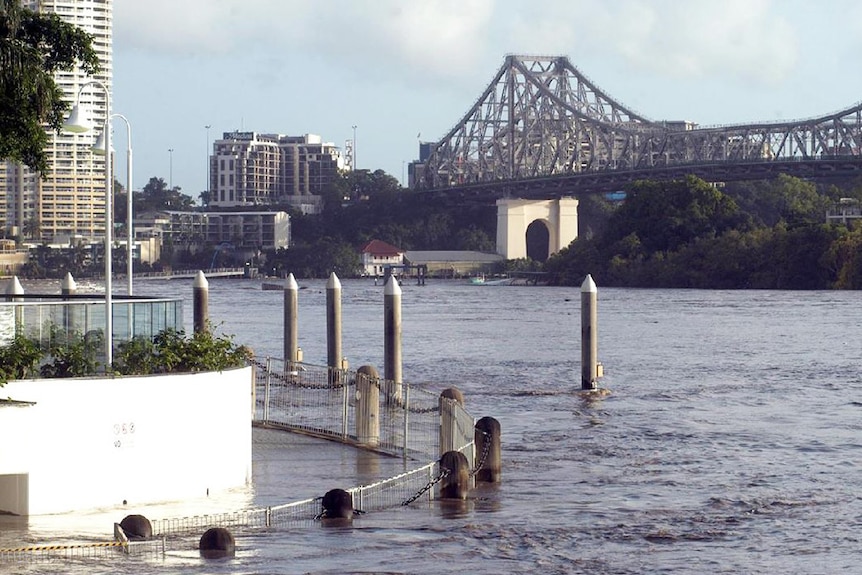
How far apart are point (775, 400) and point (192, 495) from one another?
67.3ft

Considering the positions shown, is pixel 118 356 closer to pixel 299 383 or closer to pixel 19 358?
pixel 19 358

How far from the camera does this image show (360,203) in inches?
7416

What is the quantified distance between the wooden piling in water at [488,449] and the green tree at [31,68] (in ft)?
21.7

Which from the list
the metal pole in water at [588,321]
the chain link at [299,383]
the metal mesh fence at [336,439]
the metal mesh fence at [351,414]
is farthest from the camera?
the metal pole in water at [588,321]

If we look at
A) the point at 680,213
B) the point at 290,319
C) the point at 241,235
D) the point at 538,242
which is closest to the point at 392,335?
the point at 290,319

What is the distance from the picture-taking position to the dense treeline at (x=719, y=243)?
110m

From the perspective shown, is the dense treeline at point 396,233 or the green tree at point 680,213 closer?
the green tree at point 680,213

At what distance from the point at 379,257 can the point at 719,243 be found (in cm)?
5991

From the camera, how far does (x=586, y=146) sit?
16175cm

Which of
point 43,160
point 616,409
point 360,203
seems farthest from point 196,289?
point 360,203

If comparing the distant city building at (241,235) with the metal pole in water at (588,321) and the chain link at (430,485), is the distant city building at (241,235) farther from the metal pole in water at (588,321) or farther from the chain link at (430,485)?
the chain link at (430,485)

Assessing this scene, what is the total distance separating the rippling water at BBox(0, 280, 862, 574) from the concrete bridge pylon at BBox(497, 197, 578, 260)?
91.4m

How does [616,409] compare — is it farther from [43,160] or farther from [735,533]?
[43,160]

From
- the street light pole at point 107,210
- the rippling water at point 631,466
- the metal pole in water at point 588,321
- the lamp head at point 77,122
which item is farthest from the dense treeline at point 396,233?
the lamp head at point 77,122
